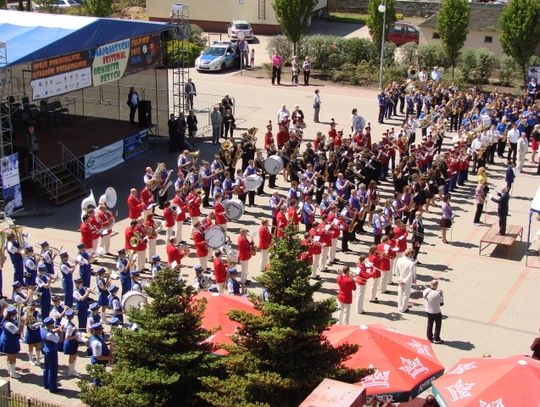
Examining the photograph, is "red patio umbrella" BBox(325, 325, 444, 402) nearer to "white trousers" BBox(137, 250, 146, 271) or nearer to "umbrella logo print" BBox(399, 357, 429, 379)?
"umbrella logo print" BBox(399, 357, 429, 379)

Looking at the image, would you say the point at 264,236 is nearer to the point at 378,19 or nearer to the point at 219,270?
the point at 219,270

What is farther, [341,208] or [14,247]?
[341,208]

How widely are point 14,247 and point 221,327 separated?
670 cm

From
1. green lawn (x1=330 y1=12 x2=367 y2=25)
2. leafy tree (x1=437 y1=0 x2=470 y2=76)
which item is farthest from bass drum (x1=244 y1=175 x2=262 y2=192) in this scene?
green lawn (x1=330 y1=12 x2=367 y2=25)

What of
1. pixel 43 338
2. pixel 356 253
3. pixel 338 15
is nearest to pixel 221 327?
pixel 43 338

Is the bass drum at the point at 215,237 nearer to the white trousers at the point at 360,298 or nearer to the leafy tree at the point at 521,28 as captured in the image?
the white trousers at the point at 360,298

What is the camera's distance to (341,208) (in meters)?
22.8

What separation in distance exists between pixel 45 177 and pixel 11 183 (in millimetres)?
1533

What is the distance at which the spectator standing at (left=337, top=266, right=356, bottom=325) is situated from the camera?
16.9 m

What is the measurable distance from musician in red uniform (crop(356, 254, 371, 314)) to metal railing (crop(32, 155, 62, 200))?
10112mm

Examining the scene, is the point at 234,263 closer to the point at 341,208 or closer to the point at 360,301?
the point at 360,301

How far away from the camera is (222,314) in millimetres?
13883

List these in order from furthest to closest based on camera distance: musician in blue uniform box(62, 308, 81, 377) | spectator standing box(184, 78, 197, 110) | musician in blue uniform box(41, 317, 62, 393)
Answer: spectator standing box(184, 78, 197, 110), musician in blue uniform box(62, 308, 81, 377), musician in blue uniform box(41, 317, 62, 393)

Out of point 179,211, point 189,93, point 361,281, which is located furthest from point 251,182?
point 189,93
